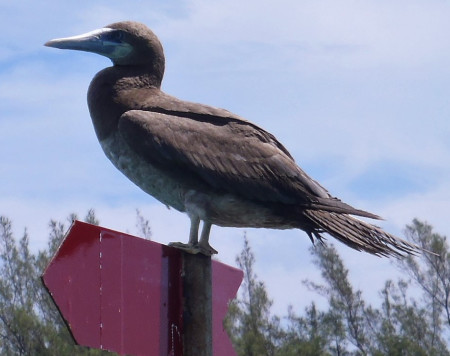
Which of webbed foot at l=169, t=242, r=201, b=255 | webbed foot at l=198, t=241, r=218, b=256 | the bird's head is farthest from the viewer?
the bird's head

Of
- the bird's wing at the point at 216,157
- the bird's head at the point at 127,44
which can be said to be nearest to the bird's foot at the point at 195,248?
the bird's wing at the point at 216,157

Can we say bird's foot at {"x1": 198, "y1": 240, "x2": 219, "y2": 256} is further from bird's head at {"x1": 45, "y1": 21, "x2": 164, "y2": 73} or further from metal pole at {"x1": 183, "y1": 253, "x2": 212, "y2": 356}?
bird's head at {"x1": 45, "y1": 21, "x2": 164, "y2": 73}

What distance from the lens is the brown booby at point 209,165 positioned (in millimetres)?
4332

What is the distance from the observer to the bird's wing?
4.41 metres

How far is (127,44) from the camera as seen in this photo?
4879 millimetres

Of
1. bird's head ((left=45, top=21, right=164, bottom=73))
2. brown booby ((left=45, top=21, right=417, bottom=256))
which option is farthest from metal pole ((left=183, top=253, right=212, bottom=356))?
bird's head ((left=45, top=21, right=164, bottom=73))

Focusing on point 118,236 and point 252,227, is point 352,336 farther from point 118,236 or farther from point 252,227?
point 118,236

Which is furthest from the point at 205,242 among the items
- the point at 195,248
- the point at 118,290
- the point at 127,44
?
the point at 127,44

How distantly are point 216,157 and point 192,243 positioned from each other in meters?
0.72

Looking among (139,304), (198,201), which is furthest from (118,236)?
(198,201)

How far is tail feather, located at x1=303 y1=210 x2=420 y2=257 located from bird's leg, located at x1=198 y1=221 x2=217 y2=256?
455 millimetres

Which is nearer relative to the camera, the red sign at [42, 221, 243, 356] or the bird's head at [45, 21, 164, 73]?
the red sign at [42, 221, 243, 356]

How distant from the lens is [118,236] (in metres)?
3.06

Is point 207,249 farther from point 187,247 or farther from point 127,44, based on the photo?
point 127,44
